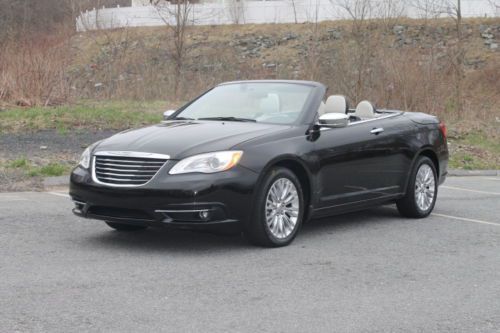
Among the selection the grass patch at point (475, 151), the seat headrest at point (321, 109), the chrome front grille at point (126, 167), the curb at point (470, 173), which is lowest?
the curb at point (470, 173)

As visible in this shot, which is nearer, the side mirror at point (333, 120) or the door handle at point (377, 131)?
the side mirror at point (333, 120)

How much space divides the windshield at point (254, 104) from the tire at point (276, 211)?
858 mm

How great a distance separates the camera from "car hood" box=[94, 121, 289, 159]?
7.80m

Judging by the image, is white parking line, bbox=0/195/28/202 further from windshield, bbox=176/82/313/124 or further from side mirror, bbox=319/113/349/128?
side mirror, bbox=319/113/349/128

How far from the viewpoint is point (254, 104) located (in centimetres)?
915

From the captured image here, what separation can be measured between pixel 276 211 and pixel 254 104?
4.95 feet

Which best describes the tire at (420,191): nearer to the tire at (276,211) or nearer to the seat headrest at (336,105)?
the seat headrest at (336,105)

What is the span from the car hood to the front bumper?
10.3 inches

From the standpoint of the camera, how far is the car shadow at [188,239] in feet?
26.6

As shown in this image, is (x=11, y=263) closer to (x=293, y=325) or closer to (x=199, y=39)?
(x=293, y=325)

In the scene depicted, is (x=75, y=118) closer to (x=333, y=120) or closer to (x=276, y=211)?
(x=333, y=120)

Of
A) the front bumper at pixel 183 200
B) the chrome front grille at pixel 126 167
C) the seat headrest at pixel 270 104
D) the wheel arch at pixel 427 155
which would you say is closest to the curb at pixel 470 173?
the wheel arch at pixel 427 155

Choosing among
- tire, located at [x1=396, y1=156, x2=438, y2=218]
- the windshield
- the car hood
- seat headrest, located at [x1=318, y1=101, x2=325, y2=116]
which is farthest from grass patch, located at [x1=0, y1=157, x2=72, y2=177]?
tire, located at [x1=396, y1=156, x2=438, y2=218]

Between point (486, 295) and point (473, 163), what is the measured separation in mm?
10964
